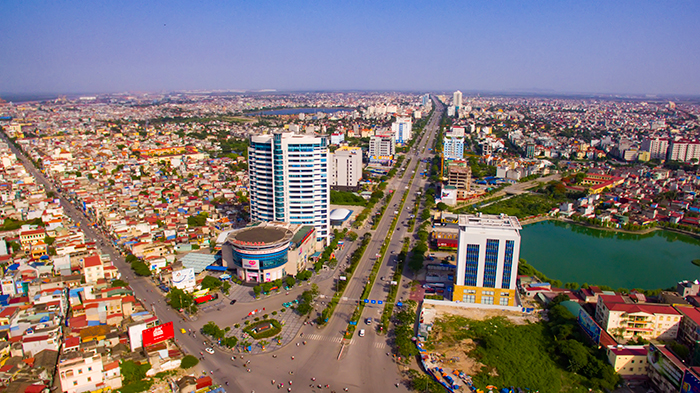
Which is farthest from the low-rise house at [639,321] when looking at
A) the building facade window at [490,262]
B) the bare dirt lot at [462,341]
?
the building facade window at [490,262]

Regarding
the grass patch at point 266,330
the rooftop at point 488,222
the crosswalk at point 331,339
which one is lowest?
the crosswalk at point 331,339

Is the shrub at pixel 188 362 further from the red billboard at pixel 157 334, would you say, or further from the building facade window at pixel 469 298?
the building facade window at pixel 469 298

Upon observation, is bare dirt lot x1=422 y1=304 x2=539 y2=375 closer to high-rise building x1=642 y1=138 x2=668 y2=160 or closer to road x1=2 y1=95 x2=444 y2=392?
road x1=2 y1=95 x2=444 y2=392

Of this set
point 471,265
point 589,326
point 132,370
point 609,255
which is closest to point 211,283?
point 132,370

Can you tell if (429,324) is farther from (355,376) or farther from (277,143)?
(277,143)

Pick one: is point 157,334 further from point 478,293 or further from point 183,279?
point 478,293

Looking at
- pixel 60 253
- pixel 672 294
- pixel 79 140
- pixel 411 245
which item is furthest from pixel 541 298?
pixel 79 140
